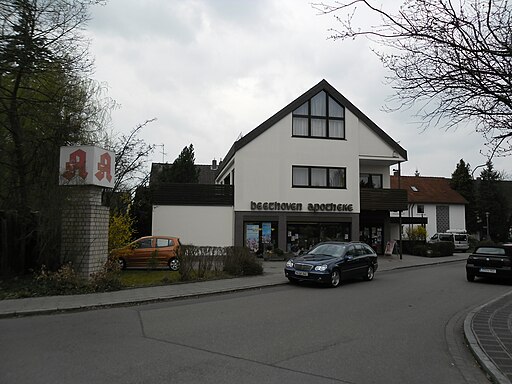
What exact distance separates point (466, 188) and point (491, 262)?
45.6 meters

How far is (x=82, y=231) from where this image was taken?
13.3 metres

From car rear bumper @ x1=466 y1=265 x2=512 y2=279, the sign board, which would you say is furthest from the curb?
the sign board

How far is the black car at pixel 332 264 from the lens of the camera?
14.5m

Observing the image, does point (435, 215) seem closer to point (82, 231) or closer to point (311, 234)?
point (311, 234)

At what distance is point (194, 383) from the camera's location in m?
5.02

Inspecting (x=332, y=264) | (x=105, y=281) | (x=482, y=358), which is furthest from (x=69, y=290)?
(x=482, y=358)

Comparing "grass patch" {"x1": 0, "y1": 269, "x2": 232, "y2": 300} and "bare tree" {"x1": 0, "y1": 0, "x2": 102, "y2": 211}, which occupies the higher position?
"bare tree" {"x1": 0, "y1": 0, "x2": 102, "y2": 211}

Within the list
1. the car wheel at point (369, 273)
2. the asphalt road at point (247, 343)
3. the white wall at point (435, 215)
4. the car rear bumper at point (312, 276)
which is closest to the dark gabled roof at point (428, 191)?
the white wall at point (435, 215)

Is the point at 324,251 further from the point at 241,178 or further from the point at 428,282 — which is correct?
the point at 241,178

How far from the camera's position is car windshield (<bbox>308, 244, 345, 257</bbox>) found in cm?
1579

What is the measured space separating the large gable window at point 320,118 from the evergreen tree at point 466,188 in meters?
36.5

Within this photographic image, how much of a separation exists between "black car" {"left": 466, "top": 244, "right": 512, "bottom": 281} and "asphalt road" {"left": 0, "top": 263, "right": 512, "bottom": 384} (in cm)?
614

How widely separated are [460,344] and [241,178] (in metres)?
18.9

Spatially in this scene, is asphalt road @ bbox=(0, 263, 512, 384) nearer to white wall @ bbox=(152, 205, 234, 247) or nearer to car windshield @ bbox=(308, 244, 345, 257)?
car windshield @ bbox=(308, 244, 345, 257)
